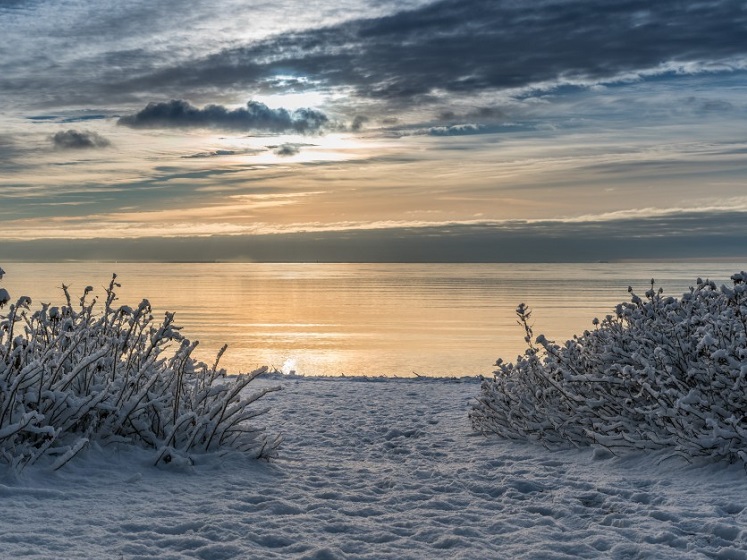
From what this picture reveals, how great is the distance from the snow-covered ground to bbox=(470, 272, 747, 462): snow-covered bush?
0.25 m

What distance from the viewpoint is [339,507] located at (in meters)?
4.94

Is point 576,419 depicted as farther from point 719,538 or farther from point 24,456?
point 24,456

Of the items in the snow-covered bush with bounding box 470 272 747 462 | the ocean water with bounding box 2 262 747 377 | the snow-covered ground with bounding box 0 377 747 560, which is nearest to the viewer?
the snow-covered ground with bounding box 0 377 747 560

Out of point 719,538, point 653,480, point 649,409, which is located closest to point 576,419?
point 649,409

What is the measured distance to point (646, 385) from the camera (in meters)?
6.07

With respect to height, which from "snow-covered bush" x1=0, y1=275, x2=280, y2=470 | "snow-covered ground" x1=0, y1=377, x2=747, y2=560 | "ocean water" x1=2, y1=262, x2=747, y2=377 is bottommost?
"ocean water" x1=2, y1=262, x2=747, y2=377

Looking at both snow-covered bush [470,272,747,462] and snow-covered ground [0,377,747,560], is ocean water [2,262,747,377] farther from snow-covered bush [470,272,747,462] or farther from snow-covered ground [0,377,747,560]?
snow-covered ground [0,377,747,560]

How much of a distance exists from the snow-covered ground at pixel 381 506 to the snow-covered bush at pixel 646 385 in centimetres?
25

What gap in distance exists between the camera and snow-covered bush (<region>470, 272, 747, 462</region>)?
19.1ft

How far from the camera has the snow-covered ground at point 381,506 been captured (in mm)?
4047

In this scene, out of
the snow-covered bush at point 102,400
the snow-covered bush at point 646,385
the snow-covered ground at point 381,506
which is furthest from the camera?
the snow-covered bush at point 646,385

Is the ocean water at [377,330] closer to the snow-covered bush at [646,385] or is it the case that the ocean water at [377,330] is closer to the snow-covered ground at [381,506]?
the snow-covered bush at [646,385]

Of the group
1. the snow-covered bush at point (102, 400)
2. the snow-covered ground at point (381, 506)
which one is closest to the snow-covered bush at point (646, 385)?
the snow-covered ground at point (381, 506)

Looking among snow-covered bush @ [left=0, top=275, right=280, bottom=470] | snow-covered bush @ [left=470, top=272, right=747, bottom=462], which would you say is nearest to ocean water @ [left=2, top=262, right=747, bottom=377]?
snow-covered bush @ [left=470, top=272, right=747, bottom=462]
